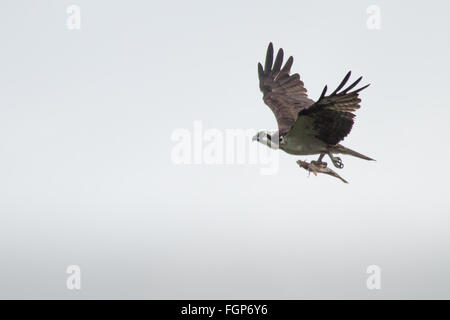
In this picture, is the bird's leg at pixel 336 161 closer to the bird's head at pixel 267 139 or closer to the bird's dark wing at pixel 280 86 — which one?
the bird's head at pixel 267 139

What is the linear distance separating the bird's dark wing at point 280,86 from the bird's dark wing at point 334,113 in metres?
3.57

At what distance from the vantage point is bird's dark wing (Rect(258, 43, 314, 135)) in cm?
1864

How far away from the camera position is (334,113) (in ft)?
47.5

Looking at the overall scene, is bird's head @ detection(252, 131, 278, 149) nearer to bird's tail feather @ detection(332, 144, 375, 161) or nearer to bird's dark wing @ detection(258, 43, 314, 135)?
bird's tail feather @ detection(332, 144, 375, 161)

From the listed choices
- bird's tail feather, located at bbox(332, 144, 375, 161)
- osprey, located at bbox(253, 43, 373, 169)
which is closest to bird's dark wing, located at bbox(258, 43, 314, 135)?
osprey, located at bbox(253, 43, 373, 169)

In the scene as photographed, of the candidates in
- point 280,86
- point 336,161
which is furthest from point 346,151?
point 280,86

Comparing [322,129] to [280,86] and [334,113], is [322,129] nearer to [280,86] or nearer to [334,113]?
[334,113]

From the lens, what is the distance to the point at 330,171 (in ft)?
46.8

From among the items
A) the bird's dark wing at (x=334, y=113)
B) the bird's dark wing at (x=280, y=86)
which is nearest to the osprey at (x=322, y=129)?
the bird's dark wing at (x=334, y=113)

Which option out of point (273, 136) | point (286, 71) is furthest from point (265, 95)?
point (273, 136)

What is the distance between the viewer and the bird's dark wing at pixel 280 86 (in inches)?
734

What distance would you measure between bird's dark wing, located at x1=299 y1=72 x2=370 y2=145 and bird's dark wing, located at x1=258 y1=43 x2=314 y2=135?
3.57m
